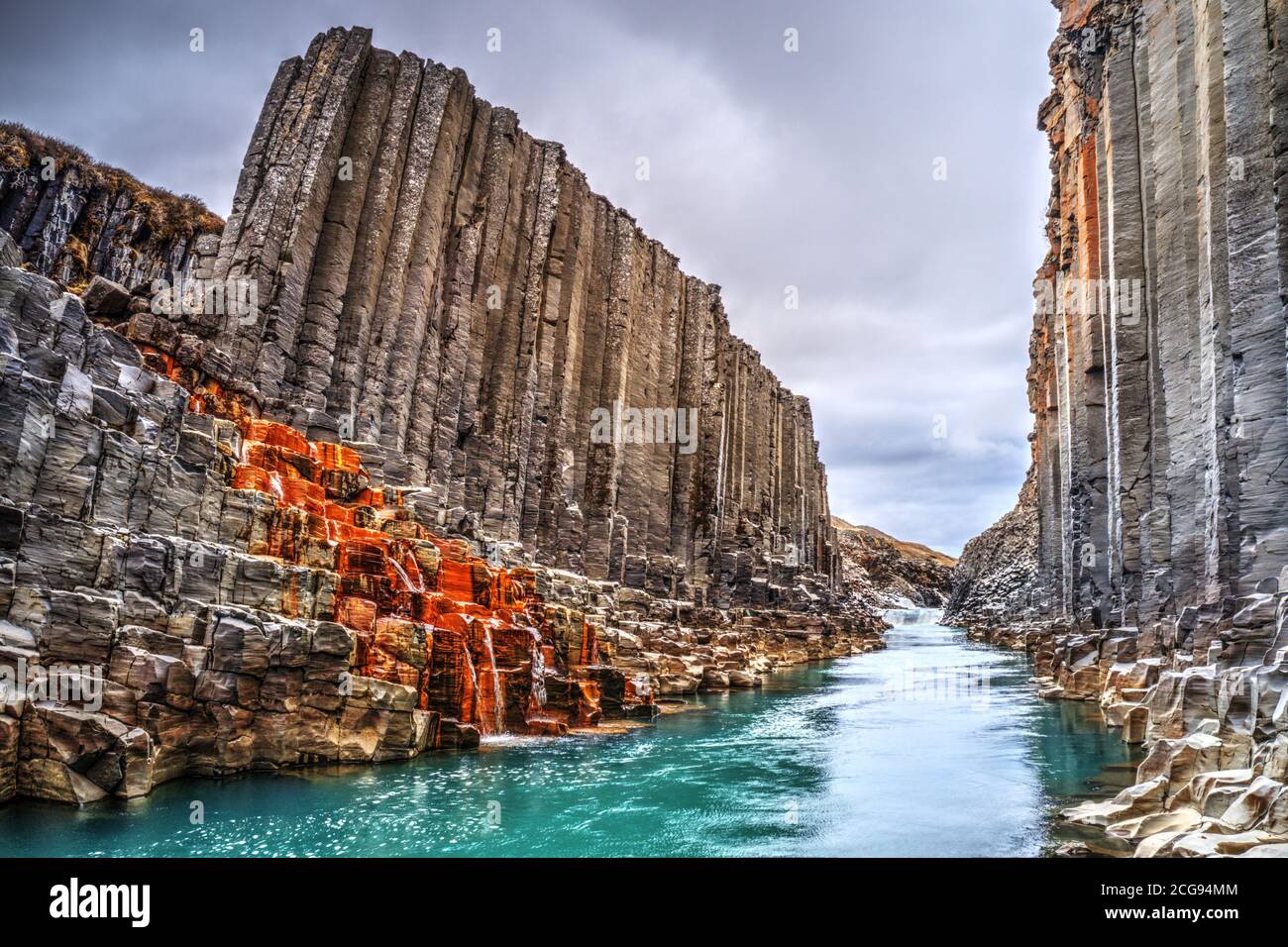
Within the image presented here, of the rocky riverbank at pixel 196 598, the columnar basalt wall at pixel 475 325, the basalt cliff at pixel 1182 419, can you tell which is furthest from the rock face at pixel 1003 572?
the rocky riverbank at pixel 196 598

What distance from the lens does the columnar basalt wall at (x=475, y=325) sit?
3206 centimetres

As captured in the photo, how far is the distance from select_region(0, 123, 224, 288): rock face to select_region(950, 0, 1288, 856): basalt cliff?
51453mm

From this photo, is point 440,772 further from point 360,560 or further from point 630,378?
point 630,378

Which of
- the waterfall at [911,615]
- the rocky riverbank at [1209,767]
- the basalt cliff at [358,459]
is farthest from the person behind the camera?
the waterfall at [911,615]

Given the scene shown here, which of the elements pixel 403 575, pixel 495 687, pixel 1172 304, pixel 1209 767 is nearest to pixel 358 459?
pixel 403 575

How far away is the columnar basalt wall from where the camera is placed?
32062 mm

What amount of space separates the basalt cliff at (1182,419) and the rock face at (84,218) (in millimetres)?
51453

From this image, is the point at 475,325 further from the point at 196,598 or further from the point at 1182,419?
the point at 1182,419

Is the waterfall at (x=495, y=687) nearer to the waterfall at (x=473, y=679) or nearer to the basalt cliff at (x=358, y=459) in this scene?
the basalt cliff at (x=358, y=459)

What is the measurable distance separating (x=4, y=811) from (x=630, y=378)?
4755 centimetres

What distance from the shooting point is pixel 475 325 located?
4153 centimetres

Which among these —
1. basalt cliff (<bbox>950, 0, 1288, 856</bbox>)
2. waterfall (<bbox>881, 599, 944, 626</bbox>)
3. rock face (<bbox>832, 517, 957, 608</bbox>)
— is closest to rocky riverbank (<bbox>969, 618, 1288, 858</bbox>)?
basalt cliff (<bbox>950, 0, 1288, 856</bbox>)
